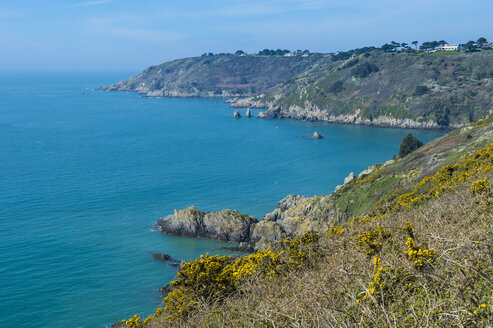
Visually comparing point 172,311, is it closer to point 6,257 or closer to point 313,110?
point 6,257

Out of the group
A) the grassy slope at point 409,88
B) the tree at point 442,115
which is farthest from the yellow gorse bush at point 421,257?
the grassy slope at point 409,88

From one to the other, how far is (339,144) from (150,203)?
171 ft

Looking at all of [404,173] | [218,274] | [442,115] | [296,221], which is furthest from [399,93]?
[218,274]

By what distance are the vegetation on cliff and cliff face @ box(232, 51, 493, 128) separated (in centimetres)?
10267

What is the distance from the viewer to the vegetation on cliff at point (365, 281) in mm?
6820

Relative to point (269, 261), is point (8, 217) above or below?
below

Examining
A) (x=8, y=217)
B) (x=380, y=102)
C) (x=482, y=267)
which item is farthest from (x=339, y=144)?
(x=482, y=267)

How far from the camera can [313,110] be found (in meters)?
134

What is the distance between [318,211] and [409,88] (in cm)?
9271

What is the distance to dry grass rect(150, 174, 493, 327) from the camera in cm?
649

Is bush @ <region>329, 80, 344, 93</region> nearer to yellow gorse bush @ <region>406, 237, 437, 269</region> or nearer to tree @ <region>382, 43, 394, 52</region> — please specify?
tree @ <region>382, 43, 394, 52</region>

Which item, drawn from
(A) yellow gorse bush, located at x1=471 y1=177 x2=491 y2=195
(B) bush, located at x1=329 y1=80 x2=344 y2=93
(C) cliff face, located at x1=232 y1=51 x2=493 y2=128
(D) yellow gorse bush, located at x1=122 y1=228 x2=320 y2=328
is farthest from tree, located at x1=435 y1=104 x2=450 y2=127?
(D) yellow gorse bush, located at x1=122 y1=228 x2=320 y2=328

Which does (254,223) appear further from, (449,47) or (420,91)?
(449,47)

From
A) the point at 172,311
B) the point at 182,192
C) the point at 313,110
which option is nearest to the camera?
the point at 172,311
